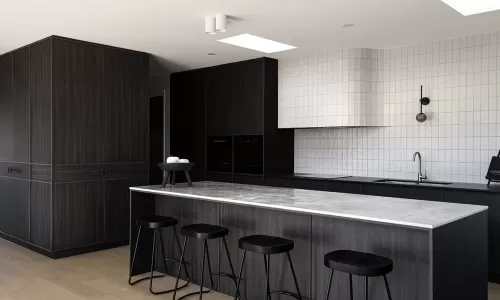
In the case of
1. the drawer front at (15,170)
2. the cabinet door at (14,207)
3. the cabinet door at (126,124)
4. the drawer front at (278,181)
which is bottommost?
the cabinet door at (14,207)

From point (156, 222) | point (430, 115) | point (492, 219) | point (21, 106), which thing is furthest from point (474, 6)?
point (21, 106)

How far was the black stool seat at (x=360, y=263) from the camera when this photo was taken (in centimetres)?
230

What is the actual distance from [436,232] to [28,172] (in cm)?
468

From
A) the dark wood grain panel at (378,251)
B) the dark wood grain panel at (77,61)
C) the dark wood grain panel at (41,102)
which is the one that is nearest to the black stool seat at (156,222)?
the dark wood grain panel at (378,251)

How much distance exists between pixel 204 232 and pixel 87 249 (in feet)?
8.13

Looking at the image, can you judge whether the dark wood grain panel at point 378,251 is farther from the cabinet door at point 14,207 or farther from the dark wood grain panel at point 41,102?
the cabinet door at point 14,207

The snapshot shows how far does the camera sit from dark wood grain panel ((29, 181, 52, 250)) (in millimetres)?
4846

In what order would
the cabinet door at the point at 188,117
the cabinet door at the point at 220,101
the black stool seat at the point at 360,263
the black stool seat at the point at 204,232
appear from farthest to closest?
the cabinet door at the point at 188,117 < the cabinet door at the point at 220,101 < the black stool seat at the point at 204,232 < the black stool seat at the point at 360,263

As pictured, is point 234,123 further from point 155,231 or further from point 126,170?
point 155,231

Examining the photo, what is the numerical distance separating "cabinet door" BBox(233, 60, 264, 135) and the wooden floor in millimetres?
2359

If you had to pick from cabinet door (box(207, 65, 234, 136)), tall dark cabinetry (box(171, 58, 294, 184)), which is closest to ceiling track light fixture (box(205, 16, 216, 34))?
tall dark cabinetry (box(171, 58, 294, 184))

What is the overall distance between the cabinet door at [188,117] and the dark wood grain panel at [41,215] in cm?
242

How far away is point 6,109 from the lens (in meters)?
5.76

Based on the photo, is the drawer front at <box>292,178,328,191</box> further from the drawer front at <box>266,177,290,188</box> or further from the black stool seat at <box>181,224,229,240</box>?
the black stool seat at <box>181,224,229,240</box>
